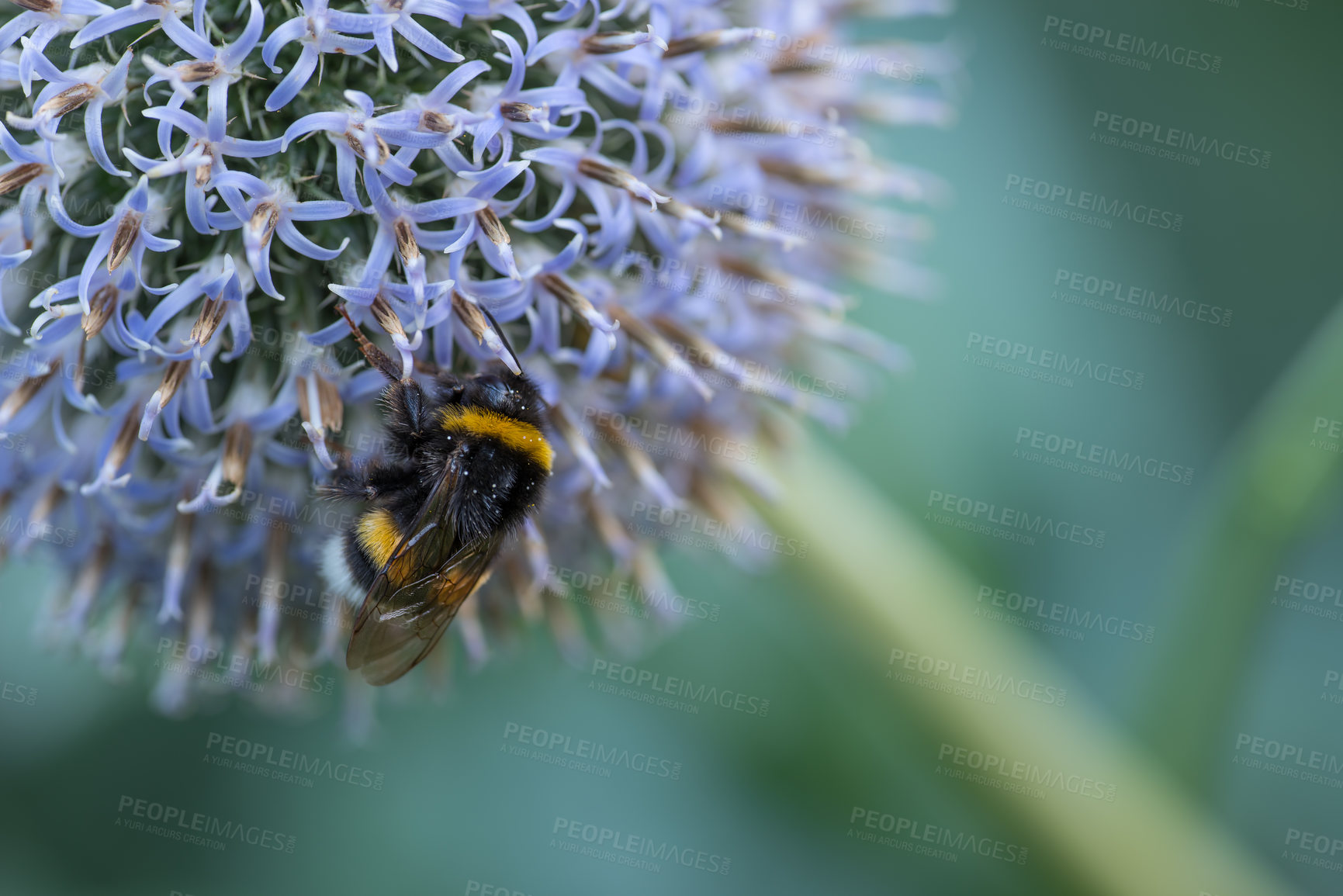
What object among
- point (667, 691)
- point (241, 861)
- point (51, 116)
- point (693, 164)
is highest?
point (693, 164)

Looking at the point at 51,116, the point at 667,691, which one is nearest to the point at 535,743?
the point at 667,691

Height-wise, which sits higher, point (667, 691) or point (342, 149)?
point (342, 149)

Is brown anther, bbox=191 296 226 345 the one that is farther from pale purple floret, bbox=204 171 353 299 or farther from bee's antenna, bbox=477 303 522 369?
bee's antenna, bbox=477 303 522 369

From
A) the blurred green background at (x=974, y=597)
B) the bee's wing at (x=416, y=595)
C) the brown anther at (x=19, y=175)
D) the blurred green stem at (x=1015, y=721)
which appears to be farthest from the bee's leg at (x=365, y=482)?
the blurred green background at (x=974, y=597)

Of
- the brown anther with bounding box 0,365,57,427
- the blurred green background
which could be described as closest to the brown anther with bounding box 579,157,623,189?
the brown anther with bounding box 0,365,57,427

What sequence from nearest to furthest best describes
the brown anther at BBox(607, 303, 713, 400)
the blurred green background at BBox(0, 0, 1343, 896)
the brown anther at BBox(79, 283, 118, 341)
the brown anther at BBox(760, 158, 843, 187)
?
the brown anther at BBox(79, 283, 118, 341) → the brown anther at BBox(607, 303, 713, 400) → the brown anther at BBox(760, 158, 843, 187) → the blurred green background at BBox(0, 0, 1343, 896)

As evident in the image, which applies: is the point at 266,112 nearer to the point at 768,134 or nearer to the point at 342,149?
the point at 342,149

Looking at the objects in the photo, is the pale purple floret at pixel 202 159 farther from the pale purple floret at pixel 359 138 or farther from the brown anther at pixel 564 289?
the brown anther at pixel 564 289

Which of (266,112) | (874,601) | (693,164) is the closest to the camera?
(266,112)
